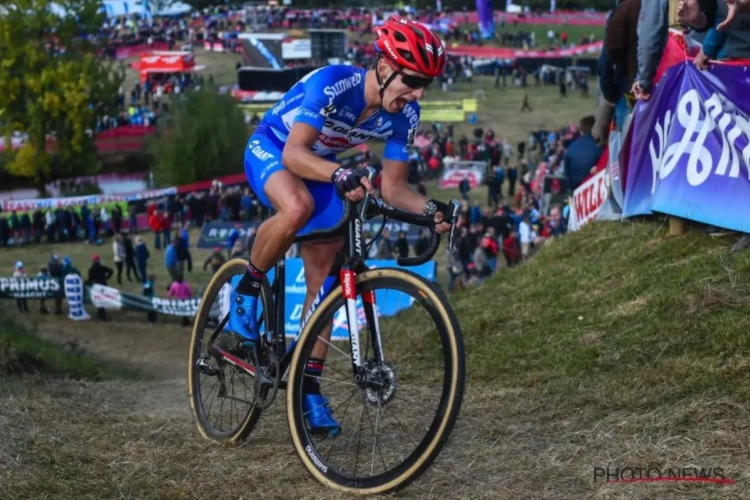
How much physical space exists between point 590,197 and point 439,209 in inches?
253

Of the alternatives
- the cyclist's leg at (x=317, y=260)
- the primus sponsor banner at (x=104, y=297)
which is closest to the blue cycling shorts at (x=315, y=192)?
the cyclist's leg at (x=317, y=260)

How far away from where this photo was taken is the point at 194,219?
116 feet

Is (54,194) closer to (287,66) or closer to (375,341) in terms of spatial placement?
(287,66)

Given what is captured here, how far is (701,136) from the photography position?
7758 mm

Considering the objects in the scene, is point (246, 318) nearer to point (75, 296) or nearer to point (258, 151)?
point (258, 151)

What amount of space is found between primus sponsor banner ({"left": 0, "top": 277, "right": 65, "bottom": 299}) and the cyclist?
1742 centimetres

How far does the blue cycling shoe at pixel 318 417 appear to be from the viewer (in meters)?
5.05

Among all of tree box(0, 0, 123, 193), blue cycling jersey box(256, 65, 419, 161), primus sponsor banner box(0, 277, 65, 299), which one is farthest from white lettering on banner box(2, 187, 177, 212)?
blue cycling jersey box(256, 65, 419, 161)

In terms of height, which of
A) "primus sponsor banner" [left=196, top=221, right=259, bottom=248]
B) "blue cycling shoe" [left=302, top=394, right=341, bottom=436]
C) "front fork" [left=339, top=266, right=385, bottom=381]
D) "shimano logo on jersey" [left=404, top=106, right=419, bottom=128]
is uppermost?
"shimano logo on jersey" [left=404, top=106, right=419, bottom=128]

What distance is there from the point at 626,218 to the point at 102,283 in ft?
52.2

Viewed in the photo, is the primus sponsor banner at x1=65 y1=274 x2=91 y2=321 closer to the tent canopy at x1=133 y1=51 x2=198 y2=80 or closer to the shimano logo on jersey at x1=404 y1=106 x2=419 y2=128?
the shimano logo on jersey at x1=404 y1=106 x2=419 y2=128

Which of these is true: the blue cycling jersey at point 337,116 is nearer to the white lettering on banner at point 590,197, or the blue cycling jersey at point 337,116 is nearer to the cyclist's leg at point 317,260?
the cyclist's leg at point 317,260

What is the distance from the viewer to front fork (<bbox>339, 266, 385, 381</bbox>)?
15.2 ft

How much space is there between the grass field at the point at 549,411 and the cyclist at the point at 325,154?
719 mm
